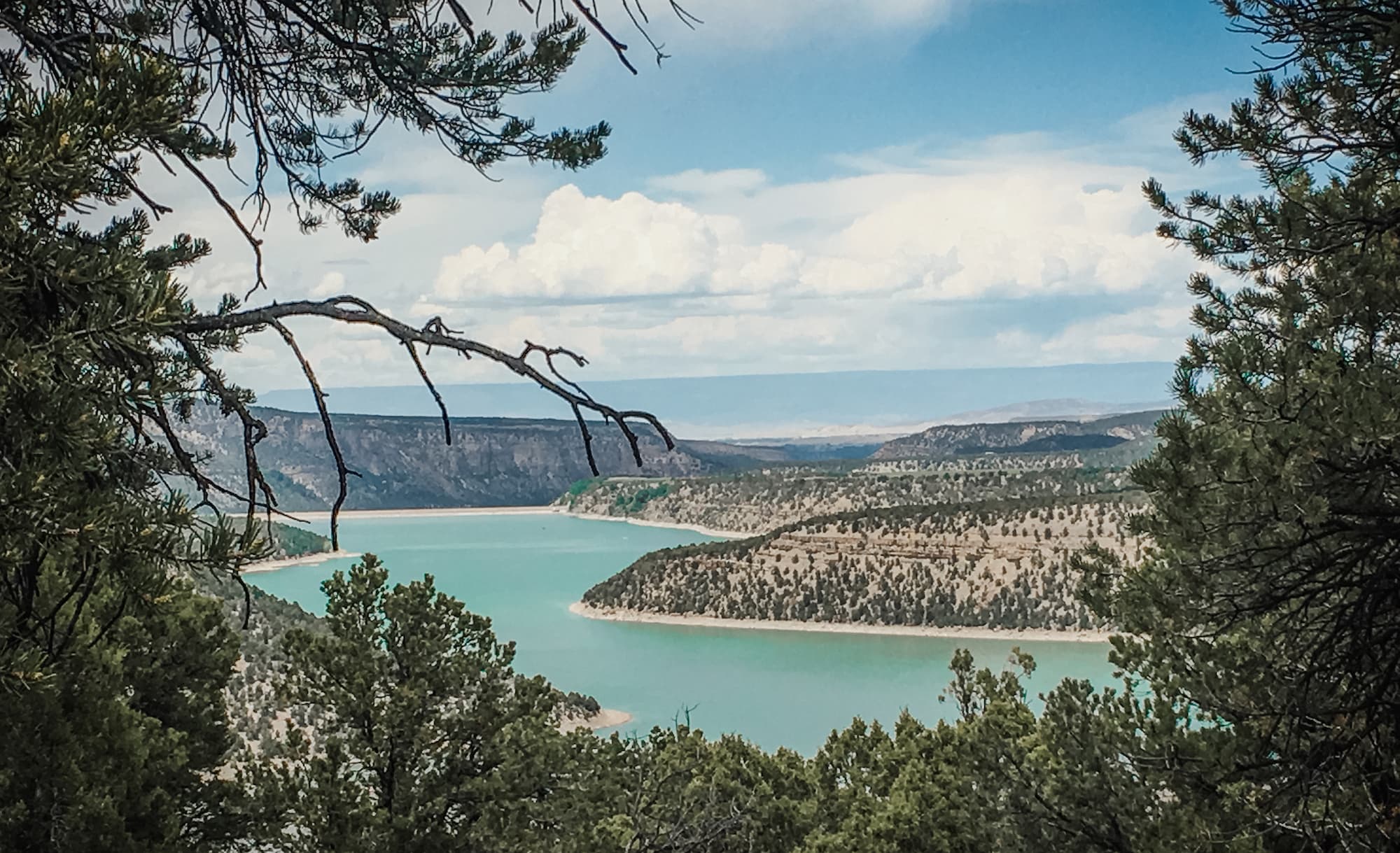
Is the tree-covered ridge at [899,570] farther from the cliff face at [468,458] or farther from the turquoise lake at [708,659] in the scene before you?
the cliff face at [468,458]

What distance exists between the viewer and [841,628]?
117 feet

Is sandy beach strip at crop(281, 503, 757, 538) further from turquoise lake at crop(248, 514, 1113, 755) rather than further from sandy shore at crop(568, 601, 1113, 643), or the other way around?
sandy shore at crop(568, 601, 1113, 643)

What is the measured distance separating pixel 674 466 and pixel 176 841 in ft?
Result: 247

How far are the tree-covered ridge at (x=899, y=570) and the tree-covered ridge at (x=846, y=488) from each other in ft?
10.4

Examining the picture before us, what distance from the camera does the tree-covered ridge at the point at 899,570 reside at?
33469mm

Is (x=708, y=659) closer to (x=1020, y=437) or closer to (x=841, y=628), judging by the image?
(x=841, y=628)

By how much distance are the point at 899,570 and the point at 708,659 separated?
708cm

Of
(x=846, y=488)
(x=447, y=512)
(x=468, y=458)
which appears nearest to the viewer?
(x=846, y=488)

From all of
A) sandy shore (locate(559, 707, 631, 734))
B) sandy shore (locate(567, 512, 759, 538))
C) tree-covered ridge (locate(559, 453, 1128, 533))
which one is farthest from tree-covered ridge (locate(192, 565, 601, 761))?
sandy shore (locate(567, 512, 759, 538))

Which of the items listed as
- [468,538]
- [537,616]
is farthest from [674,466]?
[537,616]

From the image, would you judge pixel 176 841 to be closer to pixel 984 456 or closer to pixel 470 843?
pixel 470 843

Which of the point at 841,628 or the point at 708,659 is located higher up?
the point at 841,628

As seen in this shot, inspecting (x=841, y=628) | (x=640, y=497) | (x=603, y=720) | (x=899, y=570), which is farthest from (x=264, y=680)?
(x=640, y=497)

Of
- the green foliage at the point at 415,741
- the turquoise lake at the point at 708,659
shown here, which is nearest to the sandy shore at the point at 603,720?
the turquoise lake at the point at 708,659
